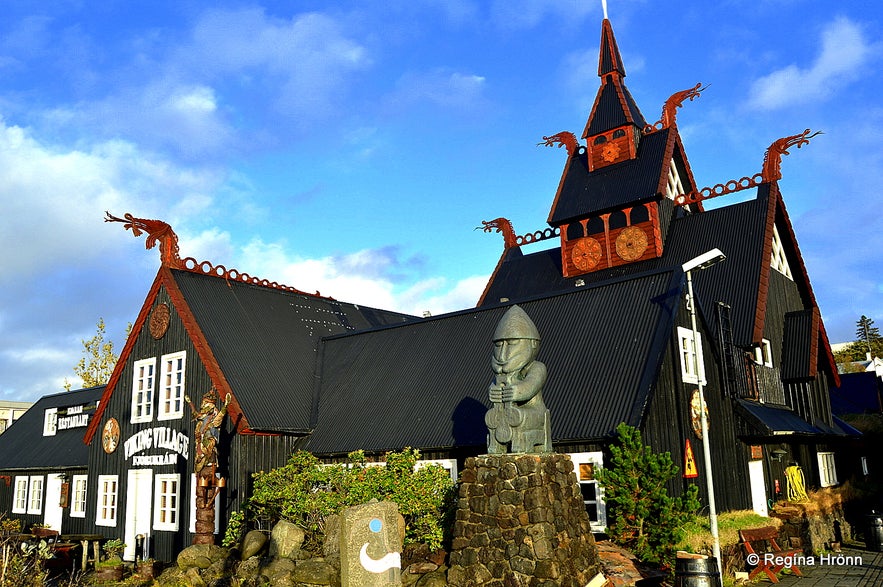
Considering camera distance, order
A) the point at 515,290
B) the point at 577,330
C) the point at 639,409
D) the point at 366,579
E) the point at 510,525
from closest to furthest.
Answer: the point at 366,579 → the point at 510,525 → the point at 639,409 → the point at 577,330 → the point at 515,290

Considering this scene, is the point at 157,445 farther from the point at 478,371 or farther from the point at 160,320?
the point at 478,371

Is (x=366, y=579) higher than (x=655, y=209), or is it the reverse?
(x=655, y=209)

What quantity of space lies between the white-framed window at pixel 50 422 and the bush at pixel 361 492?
18480 millimetres

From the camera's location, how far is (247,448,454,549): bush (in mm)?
16641

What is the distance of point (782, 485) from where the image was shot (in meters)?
23.8

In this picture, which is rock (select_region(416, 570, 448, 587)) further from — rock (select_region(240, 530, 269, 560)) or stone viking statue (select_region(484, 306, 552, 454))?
rock (select_region(240, 530, 269, 560))

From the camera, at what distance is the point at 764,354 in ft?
82.7

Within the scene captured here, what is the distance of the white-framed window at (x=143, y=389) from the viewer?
24734mm

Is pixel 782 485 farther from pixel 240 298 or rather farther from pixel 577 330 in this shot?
pixel 240 298

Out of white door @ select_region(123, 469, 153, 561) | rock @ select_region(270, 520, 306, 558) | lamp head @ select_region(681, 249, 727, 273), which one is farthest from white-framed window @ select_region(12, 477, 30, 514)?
lamp head @ select_region(681, 249, 727, 273)

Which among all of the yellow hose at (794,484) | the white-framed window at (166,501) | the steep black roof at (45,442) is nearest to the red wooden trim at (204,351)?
the white-framed window at (166,501)

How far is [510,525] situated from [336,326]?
1692cm

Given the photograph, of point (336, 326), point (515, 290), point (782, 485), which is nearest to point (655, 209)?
point (515, 290)

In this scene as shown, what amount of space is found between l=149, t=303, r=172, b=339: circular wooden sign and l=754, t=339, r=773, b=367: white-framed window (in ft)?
64.8
